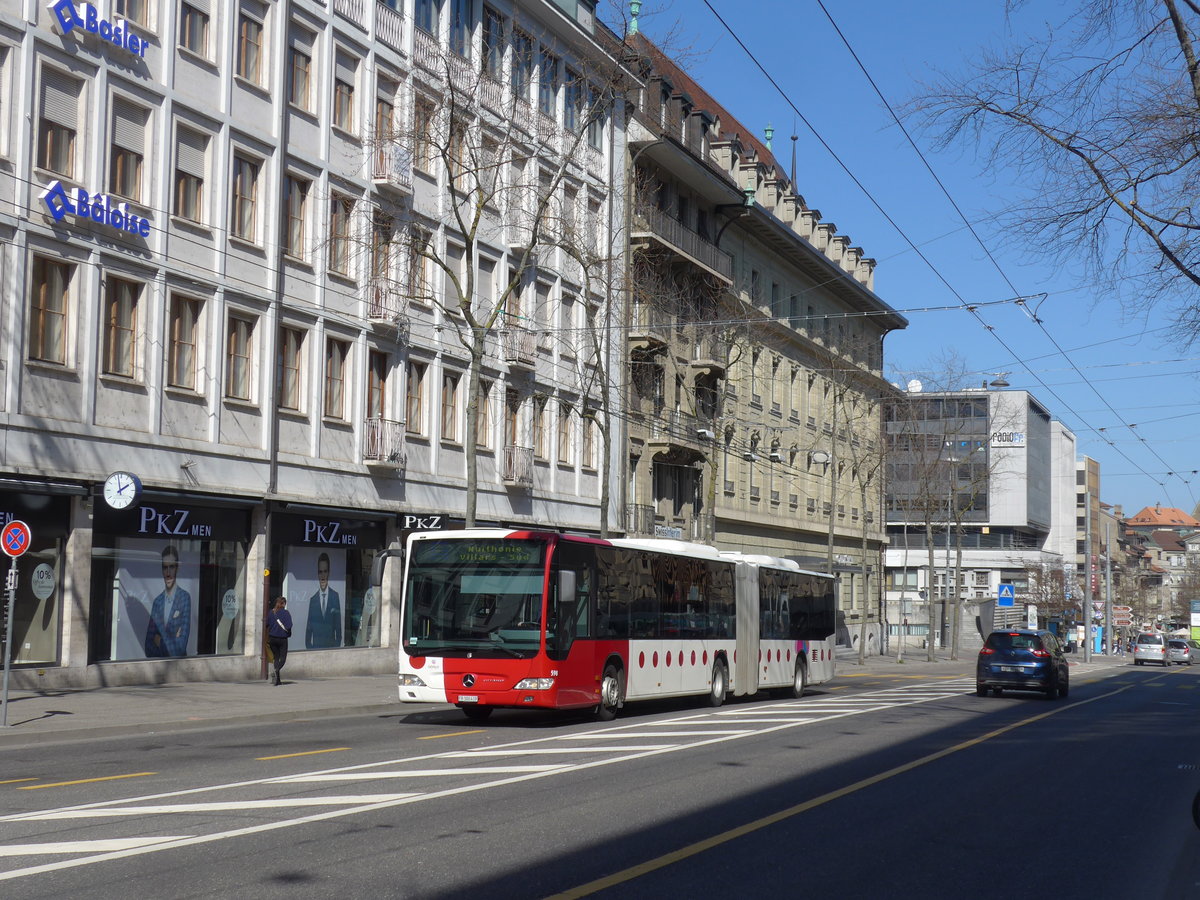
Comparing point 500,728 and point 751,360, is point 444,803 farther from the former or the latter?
point 751,360

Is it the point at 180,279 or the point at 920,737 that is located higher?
the point at 180,279

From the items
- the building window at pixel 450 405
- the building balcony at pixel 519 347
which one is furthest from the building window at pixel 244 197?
the building balcony at pixel 519 347

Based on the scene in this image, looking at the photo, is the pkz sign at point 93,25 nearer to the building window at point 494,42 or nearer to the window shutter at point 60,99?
the window shutter at point 60,99

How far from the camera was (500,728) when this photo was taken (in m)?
20.1

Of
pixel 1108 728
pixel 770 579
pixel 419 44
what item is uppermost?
pixel 419 44

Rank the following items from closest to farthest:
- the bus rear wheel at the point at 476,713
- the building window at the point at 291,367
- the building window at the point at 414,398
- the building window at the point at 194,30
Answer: the bus rear wheel at the point at 476,713
the building window at the point at 194,30
the building window at the point at 291,367
the building window at the point at 414,398

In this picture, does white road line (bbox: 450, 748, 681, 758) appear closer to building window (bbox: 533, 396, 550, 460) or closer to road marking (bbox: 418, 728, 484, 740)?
road marking (bbox: 418, 728, 484, 740)

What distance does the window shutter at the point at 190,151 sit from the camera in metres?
27.4

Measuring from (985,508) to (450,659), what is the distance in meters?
109

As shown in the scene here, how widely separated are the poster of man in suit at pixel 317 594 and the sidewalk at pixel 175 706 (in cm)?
185

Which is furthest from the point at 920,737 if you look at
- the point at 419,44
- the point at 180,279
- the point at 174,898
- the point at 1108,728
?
the point at 419,44

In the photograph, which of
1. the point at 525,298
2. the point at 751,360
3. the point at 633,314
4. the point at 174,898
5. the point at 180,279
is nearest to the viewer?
the point at 174,898

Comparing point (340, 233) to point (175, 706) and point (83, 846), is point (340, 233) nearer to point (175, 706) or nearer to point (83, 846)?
point (175, 706)

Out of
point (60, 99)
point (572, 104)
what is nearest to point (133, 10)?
point (60, 99)
